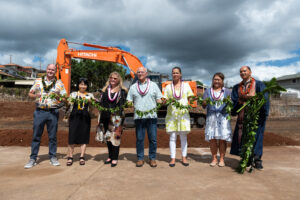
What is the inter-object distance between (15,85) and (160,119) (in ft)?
121

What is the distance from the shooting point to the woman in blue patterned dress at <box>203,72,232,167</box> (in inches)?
157

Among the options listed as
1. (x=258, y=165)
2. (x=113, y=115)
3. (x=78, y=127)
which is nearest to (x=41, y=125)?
(x=78, y=127)

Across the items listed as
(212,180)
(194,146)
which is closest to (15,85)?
(194,146)

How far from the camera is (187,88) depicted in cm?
425

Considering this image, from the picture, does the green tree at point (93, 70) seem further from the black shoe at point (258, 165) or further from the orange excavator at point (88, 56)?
the black shoe at point (258, 165)

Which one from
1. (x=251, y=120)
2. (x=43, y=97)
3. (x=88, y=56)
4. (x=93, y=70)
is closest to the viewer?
(x=251, y=120)

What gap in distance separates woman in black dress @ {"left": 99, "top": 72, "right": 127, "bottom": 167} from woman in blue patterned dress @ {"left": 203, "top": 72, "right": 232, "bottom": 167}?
174 centimetres

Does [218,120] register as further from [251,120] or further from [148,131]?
[148,131]

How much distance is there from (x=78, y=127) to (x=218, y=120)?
2.81 meters

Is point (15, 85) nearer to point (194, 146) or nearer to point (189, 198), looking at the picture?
point (194, 146)

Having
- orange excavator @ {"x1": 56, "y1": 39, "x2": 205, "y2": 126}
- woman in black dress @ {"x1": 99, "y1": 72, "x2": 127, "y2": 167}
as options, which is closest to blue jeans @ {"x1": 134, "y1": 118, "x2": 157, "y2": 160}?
woman in black dress @ {"x1": 99, "y1": 72, "x2": 127, "y2": 167}

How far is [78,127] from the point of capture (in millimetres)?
4160

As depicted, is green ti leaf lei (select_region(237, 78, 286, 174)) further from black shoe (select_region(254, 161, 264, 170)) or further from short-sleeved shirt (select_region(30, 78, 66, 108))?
short-sleeved shirt (select_region(30, 78, 66, 108))

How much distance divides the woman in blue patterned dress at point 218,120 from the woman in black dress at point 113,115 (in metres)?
1.74
